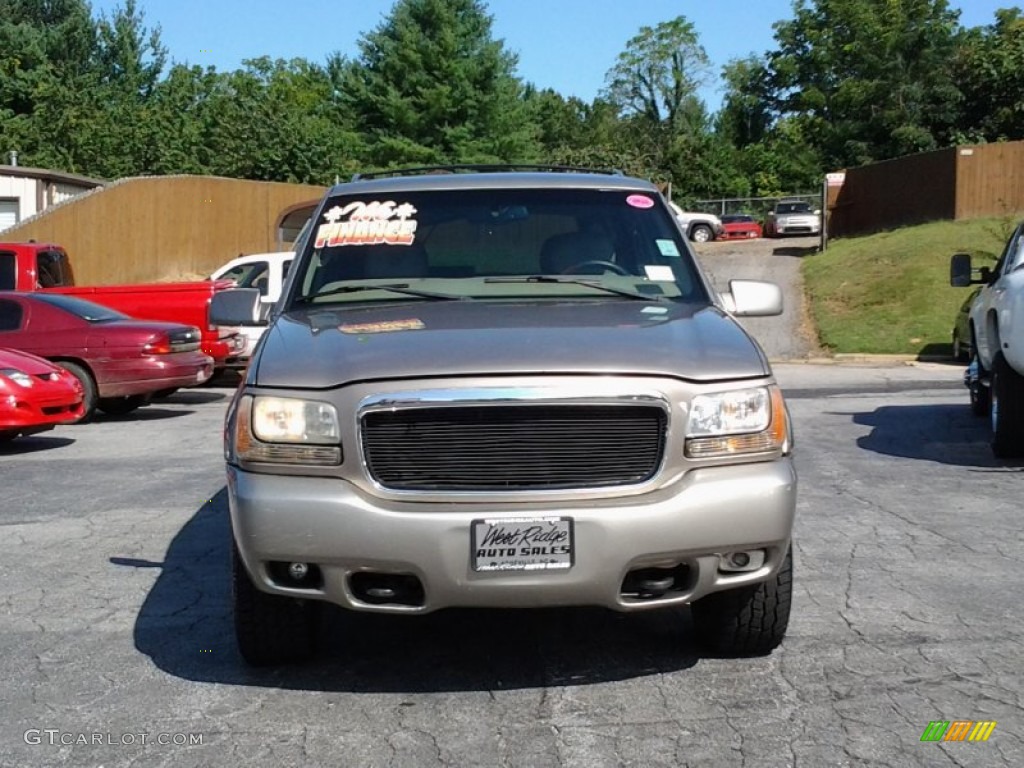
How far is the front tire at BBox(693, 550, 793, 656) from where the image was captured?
4785 millimetres

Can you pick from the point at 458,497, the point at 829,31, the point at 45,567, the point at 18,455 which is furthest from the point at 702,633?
the point at 829,31

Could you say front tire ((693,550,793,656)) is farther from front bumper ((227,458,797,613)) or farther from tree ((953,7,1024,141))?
tree ((953,7,1024,141))

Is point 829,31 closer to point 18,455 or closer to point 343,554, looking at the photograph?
point 18,455

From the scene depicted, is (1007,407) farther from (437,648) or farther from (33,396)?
Answer: (33,396)

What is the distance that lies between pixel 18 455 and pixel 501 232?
272 inches

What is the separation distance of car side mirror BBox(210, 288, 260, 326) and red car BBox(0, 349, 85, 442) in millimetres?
5731

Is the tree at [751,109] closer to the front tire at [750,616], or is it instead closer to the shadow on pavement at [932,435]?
the shadow on pavement at [932,435]

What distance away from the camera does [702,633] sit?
501cm

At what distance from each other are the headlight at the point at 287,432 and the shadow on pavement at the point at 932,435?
6394 millimetres

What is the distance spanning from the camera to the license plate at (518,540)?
423 centimetres

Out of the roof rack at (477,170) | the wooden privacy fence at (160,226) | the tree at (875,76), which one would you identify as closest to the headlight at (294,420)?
the roof rack at (477,170)

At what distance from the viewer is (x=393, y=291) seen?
18.3 ft

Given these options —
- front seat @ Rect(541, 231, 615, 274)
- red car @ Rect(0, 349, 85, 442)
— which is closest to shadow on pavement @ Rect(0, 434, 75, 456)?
red car @ Rect(0, 349, 85, 442)

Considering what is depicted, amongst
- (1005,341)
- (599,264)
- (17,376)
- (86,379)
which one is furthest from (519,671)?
(86,379)
